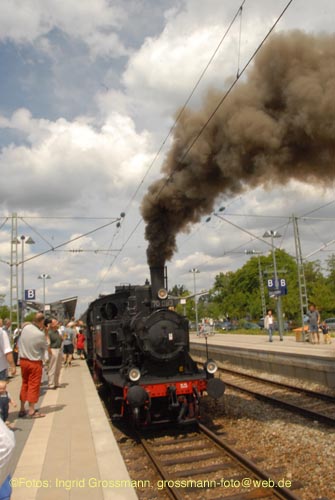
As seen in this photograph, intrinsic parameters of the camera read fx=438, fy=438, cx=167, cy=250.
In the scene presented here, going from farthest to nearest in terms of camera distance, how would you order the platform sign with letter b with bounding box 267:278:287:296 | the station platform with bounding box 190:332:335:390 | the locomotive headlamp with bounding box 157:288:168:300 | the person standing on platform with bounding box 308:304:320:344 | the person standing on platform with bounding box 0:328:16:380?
the platform sign with letter b with bounding box 267:278:287:296
the person standing on platform with bounding box 308:304:320:344
the station platform with bounding box 190:332:335:390
the locomotive headlamp with bounding box 157:288:168:300
the person standing on platform with bounding box 0:328:16:380

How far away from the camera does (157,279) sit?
9008 millimetres

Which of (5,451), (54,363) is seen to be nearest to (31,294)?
(54,363)

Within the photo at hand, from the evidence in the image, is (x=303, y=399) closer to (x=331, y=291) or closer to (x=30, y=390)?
(x=30, y=390)

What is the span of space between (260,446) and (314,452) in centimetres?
78

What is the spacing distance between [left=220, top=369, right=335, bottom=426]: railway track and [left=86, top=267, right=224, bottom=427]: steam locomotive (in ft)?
6.11

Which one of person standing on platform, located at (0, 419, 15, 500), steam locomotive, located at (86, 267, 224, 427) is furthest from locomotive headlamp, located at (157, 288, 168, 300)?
person standing on platform, located at (0, 419, 15, 500)

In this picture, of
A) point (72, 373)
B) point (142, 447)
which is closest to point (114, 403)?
→ point (142, 447)

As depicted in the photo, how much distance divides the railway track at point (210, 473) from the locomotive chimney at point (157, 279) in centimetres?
277

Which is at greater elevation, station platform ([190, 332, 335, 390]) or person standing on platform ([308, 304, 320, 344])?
person standing on platform ([308, 304, 320, 344])

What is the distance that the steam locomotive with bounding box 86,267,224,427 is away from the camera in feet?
23.8

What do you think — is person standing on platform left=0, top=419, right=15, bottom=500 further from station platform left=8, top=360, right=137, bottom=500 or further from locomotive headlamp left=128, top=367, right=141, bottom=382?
locomotive headlamp left=128, top=367, right=141, bottom=382

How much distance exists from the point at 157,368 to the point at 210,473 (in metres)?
2.47

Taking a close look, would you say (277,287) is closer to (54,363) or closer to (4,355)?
(54,363)

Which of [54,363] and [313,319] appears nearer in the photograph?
[54,363]
